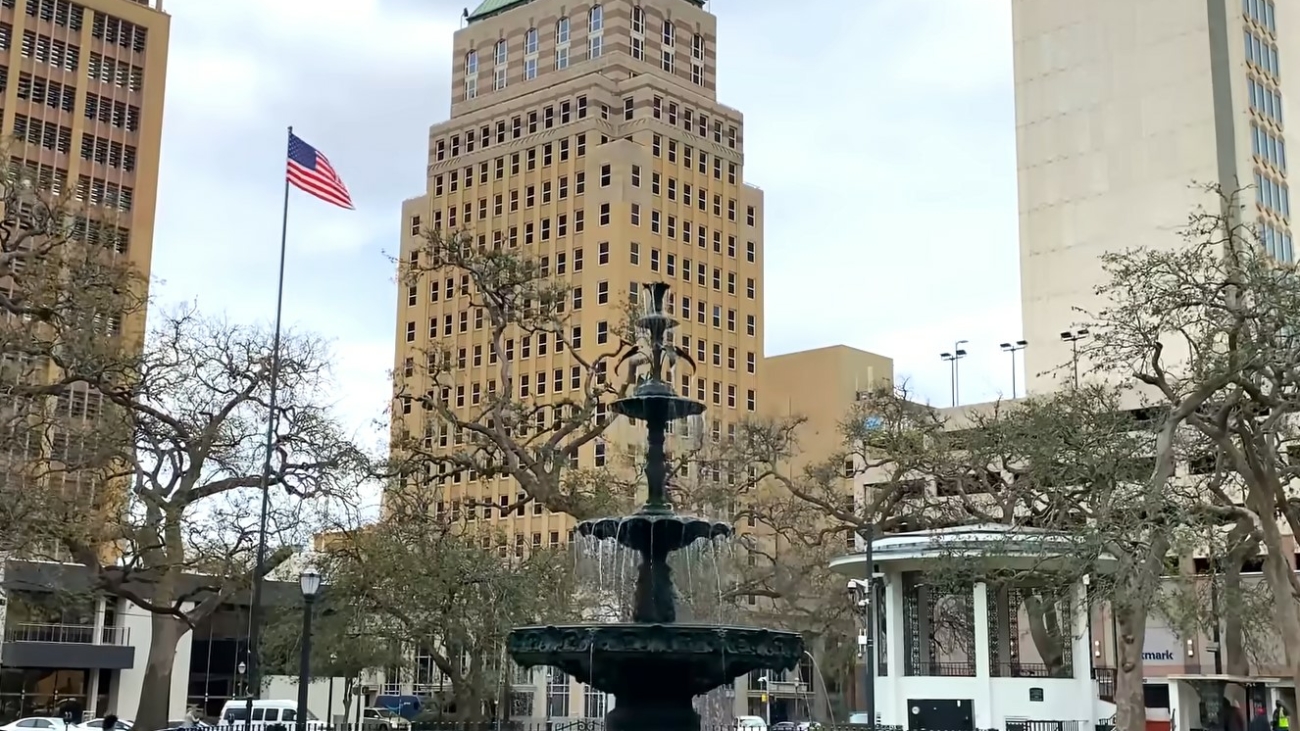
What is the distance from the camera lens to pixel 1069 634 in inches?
1575

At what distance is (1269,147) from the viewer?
8625 cm

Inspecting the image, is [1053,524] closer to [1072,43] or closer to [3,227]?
[3,227]

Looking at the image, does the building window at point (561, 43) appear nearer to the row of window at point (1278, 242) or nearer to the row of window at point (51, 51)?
the row of window at point (51, 51)

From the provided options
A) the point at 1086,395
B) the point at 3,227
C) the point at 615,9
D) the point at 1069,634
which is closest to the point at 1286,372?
the point at 1086,395

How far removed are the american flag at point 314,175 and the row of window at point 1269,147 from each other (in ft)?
212

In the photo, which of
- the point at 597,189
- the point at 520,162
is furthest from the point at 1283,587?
the point at 520,162

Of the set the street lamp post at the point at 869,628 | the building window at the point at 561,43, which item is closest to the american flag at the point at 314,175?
A: the street lamp post at the point at 869,628

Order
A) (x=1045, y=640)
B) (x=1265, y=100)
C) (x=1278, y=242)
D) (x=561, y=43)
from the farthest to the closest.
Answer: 1. (x=561, y=43)
2. (x=1265, y=100)
3. (x=1278, y=242)
4. (x=1045, y=640)

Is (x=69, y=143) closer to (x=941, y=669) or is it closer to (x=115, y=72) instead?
(x=115, y=72)

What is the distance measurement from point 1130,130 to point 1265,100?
849 cm

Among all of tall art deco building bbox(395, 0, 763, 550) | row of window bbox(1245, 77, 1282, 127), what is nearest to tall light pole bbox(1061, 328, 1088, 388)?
row of window bbox(1245, 77, 1282, 127)

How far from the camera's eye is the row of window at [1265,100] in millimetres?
85375

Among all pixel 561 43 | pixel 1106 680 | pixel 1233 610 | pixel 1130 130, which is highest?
pixel 561 43

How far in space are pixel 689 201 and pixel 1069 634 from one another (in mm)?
65890
